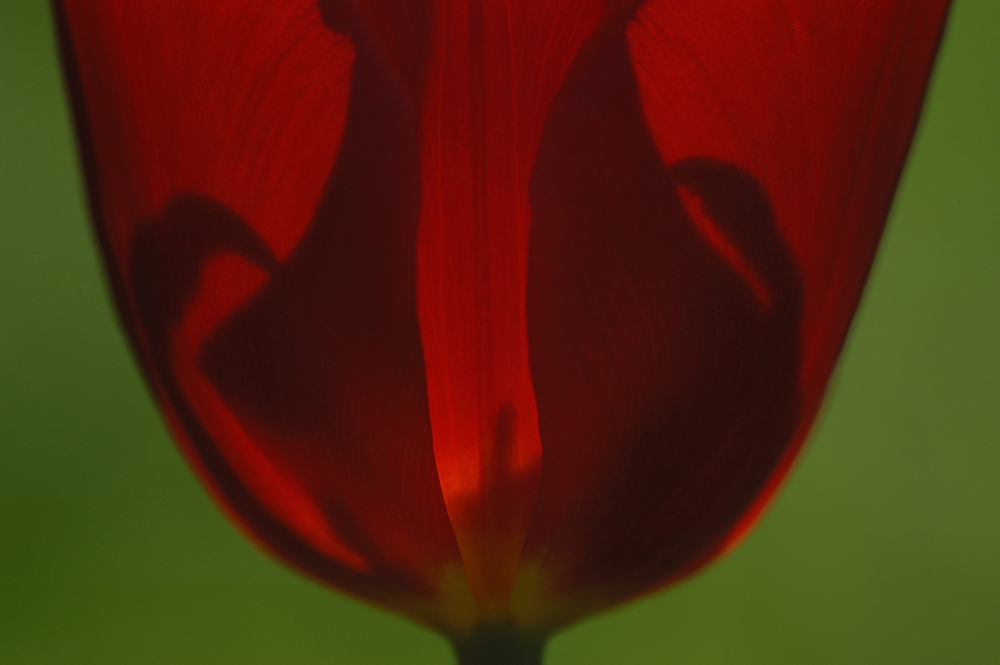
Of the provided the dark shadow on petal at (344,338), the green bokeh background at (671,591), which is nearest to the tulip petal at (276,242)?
the dark shadow on petal at (344,338)

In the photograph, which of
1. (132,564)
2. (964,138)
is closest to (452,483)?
(132,564)

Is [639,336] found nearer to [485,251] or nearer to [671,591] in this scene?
[485,251]

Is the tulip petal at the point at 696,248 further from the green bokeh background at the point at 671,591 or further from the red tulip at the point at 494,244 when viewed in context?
the green bokeh background at the point at 671,591

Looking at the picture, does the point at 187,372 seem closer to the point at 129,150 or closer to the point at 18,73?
the point at 129,150

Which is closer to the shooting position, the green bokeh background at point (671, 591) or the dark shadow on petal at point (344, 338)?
the dark shadow on petal at point (344, 338)

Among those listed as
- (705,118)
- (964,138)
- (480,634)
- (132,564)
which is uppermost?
(705,118)

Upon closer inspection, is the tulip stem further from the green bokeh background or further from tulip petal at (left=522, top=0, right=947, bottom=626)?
the green bokeh background

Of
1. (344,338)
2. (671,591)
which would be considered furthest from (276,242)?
(671,591)

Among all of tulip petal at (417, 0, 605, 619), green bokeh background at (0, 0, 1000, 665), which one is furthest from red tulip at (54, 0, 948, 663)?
green bokeh background at (0, 0, 1000, 665)

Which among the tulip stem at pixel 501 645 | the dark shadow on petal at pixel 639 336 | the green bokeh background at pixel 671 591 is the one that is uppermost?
the dark shadow on petal at pixel 639 336
